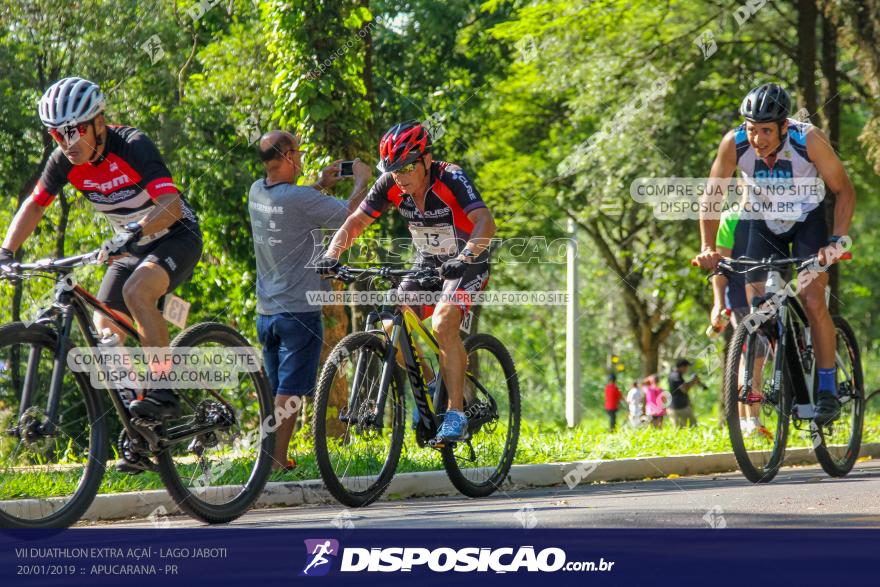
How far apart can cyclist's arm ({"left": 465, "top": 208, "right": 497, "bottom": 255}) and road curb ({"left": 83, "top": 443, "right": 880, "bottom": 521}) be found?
5.83ft

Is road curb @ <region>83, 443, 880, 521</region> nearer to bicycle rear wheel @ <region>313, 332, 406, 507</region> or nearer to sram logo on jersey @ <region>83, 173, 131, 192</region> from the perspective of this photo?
bicycle rear wheel @ <region>313, 332, 406, 507</region>

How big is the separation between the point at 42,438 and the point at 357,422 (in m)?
1.85

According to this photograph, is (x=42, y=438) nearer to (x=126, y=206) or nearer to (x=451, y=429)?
(x=126, y=206)

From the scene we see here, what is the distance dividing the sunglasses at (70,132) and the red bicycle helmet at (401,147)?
173 cm

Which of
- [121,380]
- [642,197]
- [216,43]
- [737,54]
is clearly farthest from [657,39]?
[121,380]

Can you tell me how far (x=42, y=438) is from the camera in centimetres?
571

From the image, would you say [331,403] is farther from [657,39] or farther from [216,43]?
[657,39]

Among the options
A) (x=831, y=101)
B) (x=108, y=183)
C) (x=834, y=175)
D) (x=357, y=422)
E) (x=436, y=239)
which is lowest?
(x=357, y=422)

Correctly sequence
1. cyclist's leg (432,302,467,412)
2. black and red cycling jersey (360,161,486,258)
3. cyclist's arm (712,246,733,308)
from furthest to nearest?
cyclist's arm (712,246,733,308)
black and red cycling jersey (360,161,486,258)
cyclist's leg (432,302,467,412)

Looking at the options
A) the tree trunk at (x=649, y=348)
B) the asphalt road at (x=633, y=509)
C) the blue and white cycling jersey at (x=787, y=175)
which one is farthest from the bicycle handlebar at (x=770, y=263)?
the tree trunk at (x=649, y=348)

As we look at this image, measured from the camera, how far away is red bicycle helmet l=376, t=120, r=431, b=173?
7.33 meters

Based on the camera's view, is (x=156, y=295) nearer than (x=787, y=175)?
Yes

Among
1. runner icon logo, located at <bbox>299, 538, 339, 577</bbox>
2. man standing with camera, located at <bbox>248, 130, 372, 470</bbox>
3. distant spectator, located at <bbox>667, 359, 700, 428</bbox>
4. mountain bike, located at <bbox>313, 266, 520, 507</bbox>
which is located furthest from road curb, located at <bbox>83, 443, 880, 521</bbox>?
distant spectator, located at <bbox>667, 359, 700, 428</bbox>

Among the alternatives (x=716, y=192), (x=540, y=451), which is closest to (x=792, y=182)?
(x=716, y=192)
